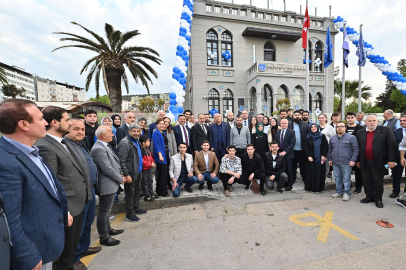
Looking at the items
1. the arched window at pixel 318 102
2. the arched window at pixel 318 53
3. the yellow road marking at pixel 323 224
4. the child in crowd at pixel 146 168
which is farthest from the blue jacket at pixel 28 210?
the arched window at pixel 318 53

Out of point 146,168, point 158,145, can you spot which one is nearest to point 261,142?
point 158,145

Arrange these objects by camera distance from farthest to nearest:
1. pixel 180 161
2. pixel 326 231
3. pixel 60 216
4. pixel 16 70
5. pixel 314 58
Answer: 1. pixel 16 70
2. pixel 314 58
3. pixel 180 161
4. pixel 326 231
5. pixel 60 216

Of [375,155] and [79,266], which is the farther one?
[375,155]

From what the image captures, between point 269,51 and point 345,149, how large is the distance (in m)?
16.7

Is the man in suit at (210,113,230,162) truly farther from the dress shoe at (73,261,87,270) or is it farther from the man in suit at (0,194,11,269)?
the man in suit at (0,194,11,269)

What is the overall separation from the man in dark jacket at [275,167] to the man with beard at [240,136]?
846 millimetres

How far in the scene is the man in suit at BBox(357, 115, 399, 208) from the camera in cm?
434

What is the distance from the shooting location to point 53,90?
102 meters

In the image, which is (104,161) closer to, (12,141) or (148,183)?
(12,141)

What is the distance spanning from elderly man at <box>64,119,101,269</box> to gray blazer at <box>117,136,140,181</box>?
0.81m

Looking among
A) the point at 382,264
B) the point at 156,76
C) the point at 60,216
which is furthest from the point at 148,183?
the point at 156,76

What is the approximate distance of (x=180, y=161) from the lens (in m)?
5.10

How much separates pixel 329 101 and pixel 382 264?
21070mm

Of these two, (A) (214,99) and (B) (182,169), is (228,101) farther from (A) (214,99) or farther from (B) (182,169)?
(B) (182,169)
